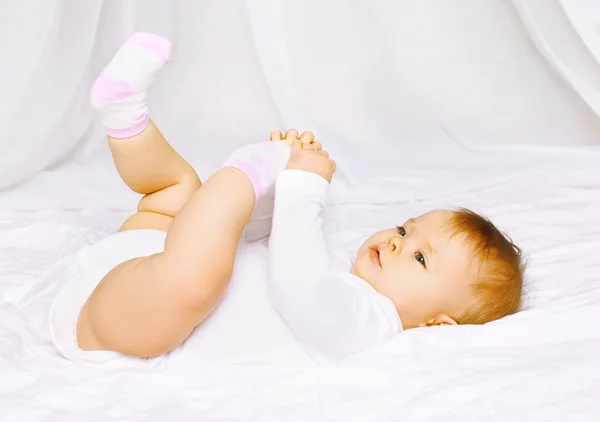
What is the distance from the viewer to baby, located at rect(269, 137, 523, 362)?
1217 millimetres

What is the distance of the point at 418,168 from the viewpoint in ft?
6.79

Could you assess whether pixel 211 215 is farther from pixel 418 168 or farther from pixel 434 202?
pixel 418 168

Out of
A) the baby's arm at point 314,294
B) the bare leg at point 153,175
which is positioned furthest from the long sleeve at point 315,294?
the bare leg at point 153,175

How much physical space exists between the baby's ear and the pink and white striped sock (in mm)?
340

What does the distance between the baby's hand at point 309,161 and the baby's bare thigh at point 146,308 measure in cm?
A: 26

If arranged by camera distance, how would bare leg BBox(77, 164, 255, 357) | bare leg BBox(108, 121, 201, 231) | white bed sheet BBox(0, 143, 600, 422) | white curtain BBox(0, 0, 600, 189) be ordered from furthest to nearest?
white curtain BBox(0, 0, 600, 189), bare leg BBox(108, 121, 201, 231), bare leg BBox(77, 164, 255, 357), white bed sheet BBox(0, 143, 600, 422)

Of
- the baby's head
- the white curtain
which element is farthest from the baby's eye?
the white curtain

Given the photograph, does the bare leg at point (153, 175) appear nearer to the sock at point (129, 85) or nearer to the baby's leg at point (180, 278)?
the sock at point (129, 85)

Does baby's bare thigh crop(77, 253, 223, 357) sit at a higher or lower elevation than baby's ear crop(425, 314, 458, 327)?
higher

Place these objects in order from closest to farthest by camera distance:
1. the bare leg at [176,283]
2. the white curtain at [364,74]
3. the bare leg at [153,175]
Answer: the bare leg at [176,283] < the bare leg at [153,175] < the white curtain at [364,74]

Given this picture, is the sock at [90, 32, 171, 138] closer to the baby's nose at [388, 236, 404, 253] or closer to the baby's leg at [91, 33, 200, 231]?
the baby's leg at [91, 33, 200, 231]

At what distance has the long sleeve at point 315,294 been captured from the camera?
3.96 ft

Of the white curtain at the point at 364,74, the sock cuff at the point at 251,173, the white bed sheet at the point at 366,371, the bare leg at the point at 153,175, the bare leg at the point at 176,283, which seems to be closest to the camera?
the white bed sheet at the point at 366,371

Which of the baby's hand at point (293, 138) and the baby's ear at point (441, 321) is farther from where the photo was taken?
the baby's hand at point (293, 138)
